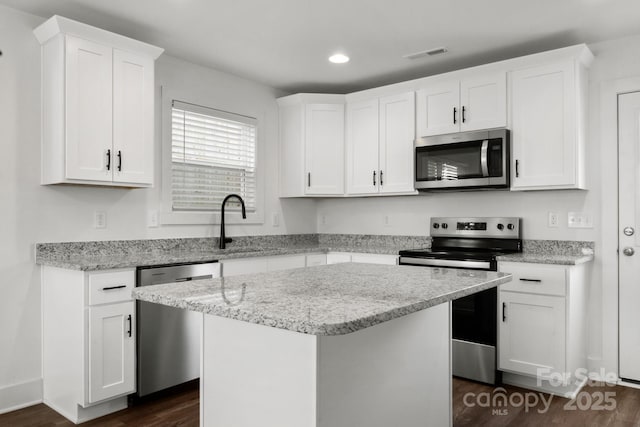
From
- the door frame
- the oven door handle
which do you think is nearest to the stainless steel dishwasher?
the oven door handle

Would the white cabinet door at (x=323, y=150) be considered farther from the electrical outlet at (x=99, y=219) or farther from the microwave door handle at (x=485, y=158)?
the electrical outlet at (x=99, y=219)

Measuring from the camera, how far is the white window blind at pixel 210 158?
364cm

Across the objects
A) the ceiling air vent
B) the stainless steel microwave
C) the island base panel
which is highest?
the ceiling air vent

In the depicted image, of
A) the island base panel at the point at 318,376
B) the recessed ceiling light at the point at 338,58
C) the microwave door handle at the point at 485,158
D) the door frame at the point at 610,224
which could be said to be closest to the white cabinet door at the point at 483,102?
the microwave door handle at the point at 485,158

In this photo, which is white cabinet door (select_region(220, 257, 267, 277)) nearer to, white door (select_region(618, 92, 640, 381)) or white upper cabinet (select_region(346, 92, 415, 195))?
white upper cabinet (select_region(346, 92, 415, 195))

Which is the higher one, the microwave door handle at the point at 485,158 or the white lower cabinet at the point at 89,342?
the microwave door handle at the point at 485,158

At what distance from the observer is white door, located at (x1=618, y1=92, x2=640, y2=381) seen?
3152 millimetres

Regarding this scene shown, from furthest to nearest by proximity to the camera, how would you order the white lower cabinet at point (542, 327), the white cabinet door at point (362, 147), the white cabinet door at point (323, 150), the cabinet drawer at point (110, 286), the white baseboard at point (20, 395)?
the white cabinet door at point (323, 150)
the white cabinet door at point (362, 147)
the white lower cabinet at point (542, 327)
the white baseboard at point (20, 395)
the cabinet drawer at point (110, 286)

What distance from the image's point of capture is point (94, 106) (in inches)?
109

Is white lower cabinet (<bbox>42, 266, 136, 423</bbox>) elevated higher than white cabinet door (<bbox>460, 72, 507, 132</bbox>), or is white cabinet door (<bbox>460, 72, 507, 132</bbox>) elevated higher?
white cabinet door (<bbox>460, 72, 507, 132</bbox>)

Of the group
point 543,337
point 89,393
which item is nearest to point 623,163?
point 543,337

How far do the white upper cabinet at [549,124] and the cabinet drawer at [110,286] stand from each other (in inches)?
106

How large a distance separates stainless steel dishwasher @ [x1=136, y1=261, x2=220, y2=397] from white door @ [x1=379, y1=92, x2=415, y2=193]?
1.77 m

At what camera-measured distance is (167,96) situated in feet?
11.6
